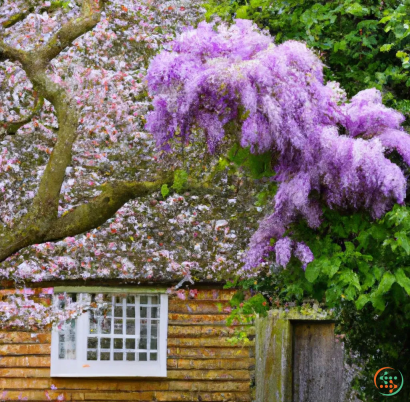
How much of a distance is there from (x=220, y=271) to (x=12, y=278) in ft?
9.32

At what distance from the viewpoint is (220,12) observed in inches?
371

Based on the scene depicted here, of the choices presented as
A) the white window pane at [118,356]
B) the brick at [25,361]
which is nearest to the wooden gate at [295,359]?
the white window pane at [118,356]

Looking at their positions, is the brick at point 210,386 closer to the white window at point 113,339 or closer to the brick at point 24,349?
the white window at point 113,339

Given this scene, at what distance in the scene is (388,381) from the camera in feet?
26.4

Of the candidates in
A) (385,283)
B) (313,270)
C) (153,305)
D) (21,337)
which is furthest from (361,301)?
(21,337)

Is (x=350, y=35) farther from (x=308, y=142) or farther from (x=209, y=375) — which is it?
(x=209, y=375)


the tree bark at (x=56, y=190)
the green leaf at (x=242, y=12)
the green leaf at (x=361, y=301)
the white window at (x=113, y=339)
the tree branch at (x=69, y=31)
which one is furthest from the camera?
the white window at (x=113, y=339)

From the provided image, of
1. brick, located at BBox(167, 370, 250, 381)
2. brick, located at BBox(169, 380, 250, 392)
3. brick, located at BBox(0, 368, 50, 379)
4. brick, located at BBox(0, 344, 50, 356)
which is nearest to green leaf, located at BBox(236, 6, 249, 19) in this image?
brick, located at BBox(167, 370, 250, 381)

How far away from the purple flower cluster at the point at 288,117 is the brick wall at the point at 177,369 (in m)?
4.39

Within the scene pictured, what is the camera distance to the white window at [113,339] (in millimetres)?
10438

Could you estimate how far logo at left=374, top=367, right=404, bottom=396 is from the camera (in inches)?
313

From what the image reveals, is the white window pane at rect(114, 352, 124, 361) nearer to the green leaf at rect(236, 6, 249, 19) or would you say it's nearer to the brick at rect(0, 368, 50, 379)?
the brick at rect(0, 368, 50, 379)

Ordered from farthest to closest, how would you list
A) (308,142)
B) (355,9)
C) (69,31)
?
1. (355,9)
2. (69,31)
3. (308,142)

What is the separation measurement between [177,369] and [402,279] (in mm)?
5424
